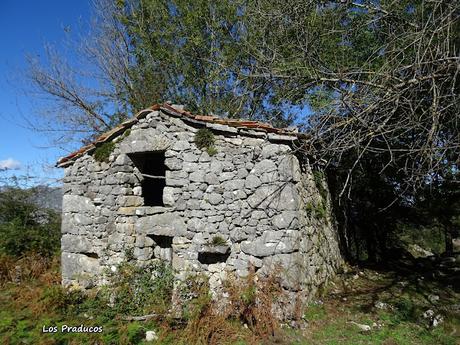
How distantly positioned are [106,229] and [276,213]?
3388 millimetres

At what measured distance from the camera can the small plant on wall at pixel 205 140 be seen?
19.4ft

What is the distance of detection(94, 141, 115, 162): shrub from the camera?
680 centimetres

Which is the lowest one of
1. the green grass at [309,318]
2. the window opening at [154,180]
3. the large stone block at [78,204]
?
the green grass at [309,318]

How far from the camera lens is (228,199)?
18.6 ft

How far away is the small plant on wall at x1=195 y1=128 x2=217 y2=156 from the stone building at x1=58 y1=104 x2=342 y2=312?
33 mm

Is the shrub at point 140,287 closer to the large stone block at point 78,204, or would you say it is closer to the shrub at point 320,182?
the large stone block at point 78,204

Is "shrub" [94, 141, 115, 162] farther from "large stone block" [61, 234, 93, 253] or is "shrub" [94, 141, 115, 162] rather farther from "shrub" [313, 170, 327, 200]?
"shrub" [313, 170, 327, 200]

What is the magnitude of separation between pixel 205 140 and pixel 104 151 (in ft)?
7.36

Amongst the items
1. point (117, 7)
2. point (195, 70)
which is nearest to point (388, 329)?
point (195, 70)

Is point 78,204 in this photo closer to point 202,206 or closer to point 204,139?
point 202,206

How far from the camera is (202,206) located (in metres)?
5.85

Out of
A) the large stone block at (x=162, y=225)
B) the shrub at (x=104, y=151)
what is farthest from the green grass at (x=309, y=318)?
the shrub at (x=104, y=151)

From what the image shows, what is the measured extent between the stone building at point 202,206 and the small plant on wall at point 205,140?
3 centimetres

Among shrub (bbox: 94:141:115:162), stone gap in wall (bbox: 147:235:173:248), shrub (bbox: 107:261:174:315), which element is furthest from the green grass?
shrub (bbox: 94:141:115:162)
